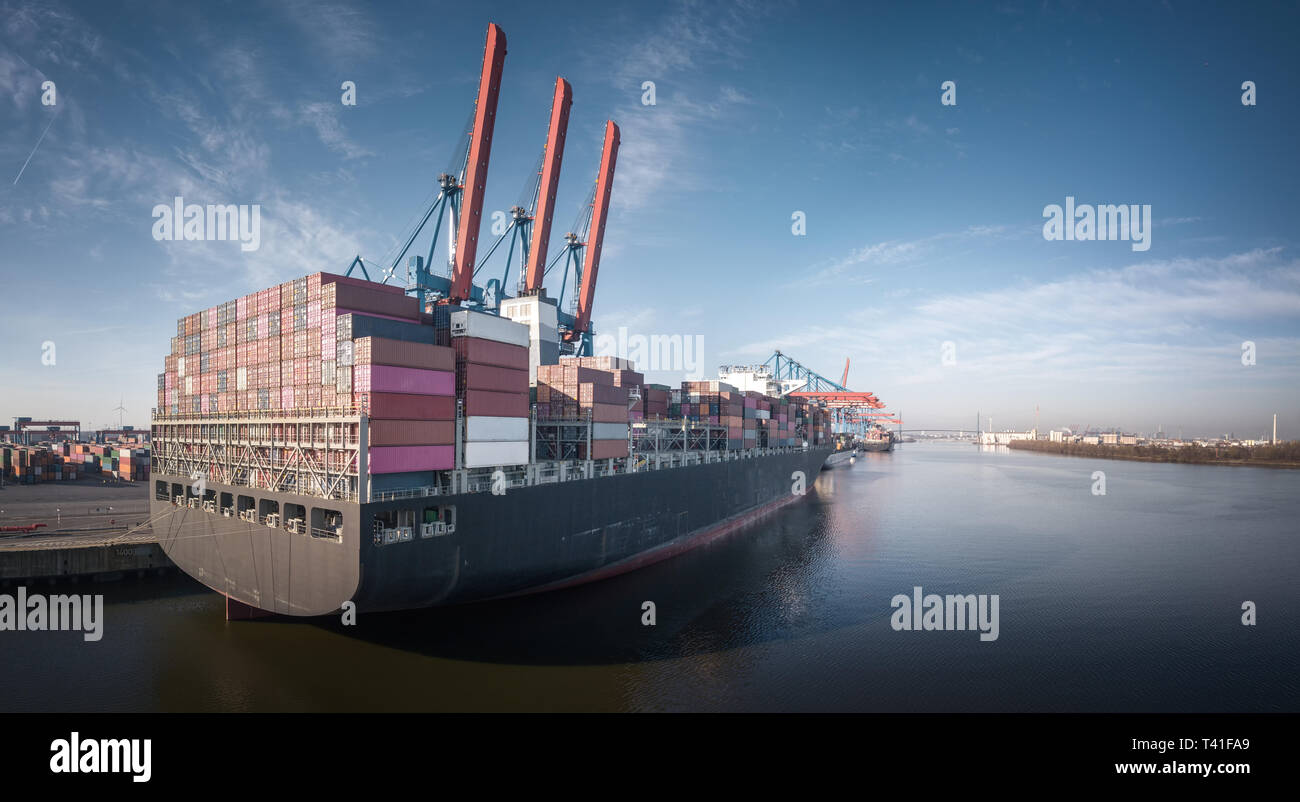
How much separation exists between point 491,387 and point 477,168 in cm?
1892

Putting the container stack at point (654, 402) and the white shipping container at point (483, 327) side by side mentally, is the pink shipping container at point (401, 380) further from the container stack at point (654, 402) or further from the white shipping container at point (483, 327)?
the container stack at point (654, 402)

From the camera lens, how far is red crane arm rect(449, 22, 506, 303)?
3672 centimetres

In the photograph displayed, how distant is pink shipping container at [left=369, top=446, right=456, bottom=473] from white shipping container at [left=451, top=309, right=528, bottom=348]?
17.7 feet

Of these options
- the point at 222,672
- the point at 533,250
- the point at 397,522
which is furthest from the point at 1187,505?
the point at 222,672

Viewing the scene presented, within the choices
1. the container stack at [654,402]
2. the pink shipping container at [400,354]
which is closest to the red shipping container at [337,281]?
the pink shipping container at [400,354]

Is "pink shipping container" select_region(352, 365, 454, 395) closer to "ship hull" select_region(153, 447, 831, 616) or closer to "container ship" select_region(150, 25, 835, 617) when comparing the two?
"container ship" select_region(150, 25, 835, 617)

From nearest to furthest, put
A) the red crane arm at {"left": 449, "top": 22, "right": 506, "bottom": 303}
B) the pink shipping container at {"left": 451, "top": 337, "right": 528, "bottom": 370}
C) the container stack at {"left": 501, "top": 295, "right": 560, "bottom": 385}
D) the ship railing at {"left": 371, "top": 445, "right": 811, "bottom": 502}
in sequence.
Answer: the ship railing at {"left": 371, "top": 445, "right": 811, "bottom": 502} → the pink shipping container at {"left": 451, "top": 337, "right": 528, "bottom": 370} → the red crane arm at {"left": 449, "top": 22, "right": 506, "bottom": 303} → the container stack at {"left": 501, "top": 295, "right": 560, "bottom": 385}

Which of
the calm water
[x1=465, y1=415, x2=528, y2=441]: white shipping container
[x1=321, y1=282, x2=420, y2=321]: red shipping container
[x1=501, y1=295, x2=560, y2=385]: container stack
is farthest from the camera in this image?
[x1=501, y1=295, x2=560, y2=385]: container stack

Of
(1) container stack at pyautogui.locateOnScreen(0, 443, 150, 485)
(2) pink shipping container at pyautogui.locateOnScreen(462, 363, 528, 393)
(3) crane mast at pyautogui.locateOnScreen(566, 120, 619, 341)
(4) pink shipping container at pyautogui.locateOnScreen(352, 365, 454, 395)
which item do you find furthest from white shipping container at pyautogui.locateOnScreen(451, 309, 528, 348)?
(1) container stack at pyautogui.locateOnScreen(0, 443, 150, 485)

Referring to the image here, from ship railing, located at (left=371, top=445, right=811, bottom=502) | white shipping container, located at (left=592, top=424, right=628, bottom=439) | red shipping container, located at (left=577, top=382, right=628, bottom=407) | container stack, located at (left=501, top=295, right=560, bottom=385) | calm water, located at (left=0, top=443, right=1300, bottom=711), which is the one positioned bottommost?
calm water, located at (left=0, top=443, right=1300, bottom=711)

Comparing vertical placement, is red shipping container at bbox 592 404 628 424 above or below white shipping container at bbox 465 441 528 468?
above

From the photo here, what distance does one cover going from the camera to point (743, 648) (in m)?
24.1
